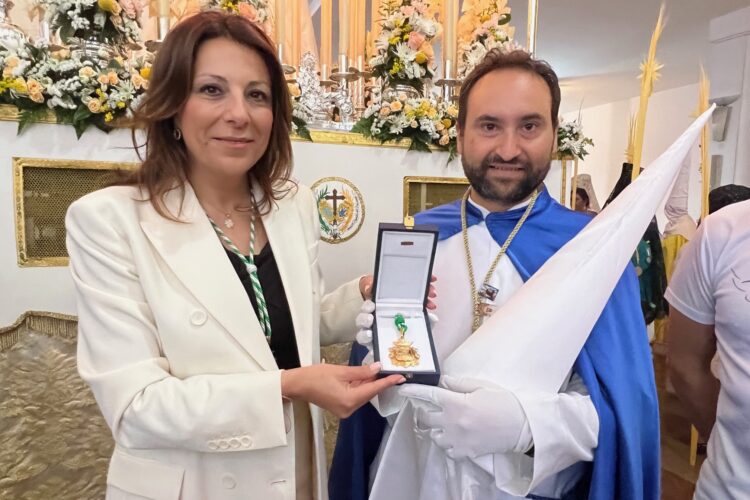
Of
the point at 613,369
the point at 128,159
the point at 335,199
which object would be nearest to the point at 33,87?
the point at 128,159

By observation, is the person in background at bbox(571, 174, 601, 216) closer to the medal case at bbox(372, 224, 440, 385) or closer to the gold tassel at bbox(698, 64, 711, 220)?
the gold tassel at bbox(698, 64, 711, 220)

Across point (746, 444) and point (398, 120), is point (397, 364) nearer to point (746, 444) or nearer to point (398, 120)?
point (746, 444)

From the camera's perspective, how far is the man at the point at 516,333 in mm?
1105

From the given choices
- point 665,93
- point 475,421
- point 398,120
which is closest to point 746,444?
point 475,421

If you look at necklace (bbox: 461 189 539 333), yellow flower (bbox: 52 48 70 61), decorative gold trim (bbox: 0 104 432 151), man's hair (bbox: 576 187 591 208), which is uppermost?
yellow flower (bbox: 52 48 70 61)

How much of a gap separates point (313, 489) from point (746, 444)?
1062 mm

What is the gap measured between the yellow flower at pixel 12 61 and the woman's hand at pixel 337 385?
1.62 meters

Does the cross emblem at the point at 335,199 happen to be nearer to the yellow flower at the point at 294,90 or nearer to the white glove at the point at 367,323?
the yellow flower at the point at 294,90

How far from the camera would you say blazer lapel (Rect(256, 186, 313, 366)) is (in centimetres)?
126

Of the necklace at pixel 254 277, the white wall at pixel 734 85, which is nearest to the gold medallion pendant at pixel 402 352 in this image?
the necklace at pixel 254 277

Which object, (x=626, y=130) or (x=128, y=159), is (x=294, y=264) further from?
(x=626, y=130)

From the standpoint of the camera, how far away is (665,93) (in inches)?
401

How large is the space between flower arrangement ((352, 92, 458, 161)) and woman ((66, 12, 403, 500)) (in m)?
1.22

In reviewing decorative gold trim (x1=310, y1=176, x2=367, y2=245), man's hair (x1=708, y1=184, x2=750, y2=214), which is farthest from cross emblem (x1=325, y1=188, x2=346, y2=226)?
man's hair (x1=708, y1=184, x2=750, y2=214)
